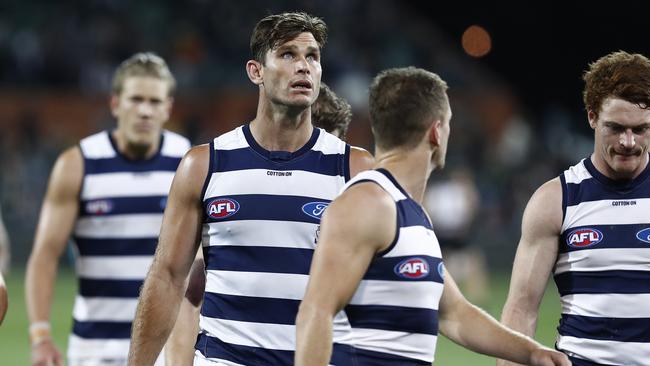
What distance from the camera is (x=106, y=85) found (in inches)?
909

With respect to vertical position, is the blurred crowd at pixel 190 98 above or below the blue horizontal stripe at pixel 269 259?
above

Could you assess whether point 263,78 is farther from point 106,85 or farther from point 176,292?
point 106,85

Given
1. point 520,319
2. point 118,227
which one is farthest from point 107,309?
point 520,319

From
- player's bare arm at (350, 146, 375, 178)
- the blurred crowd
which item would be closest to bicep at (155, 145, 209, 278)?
player's bare arm at (350, 146, 375, 178)

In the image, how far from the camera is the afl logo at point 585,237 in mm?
5488

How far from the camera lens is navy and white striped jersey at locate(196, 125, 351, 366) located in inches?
204

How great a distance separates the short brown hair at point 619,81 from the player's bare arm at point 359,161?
3.49 ft

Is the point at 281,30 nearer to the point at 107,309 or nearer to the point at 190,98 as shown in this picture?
the point at 107,309

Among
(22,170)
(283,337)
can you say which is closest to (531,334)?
(283,337)

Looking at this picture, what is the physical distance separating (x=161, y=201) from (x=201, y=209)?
2.07m

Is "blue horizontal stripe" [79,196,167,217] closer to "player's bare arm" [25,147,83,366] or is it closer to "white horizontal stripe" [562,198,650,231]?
"player's bare arm" [25,147,83,366]

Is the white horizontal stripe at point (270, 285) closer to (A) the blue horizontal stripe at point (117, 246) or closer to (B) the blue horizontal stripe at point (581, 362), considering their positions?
(B) the blue horizontal stripe at point (581, 362)

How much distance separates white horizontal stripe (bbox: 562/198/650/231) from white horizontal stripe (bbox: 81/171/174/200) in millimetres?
2773

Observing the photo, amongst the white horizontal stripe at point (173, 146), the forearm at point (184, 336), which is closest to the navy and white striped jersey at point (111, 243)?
the white horizontal stripe at point (173, 146)
